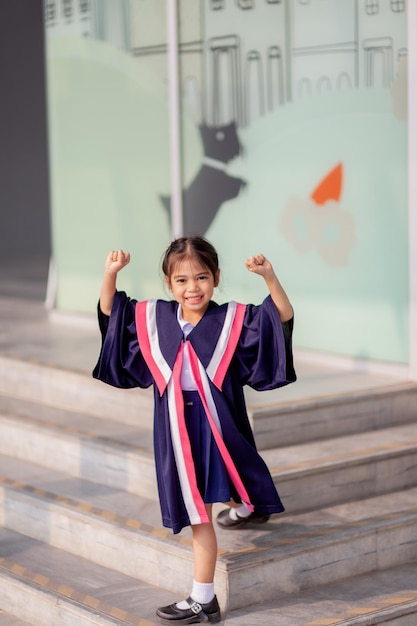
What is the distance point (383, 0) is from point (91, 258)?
2538 mm

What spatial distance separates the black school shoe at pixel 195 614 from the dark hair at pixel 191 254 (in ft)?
3.32

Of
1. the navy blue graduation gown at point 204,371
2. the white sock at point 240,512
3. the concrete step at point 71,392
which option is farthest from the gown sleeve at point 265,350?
the concrete step at point 71,392

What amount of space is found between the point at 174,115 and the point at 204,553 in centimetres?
328

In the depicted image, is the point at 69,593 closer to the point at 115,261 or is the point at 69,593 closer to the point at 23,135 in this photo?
the point at 115,261

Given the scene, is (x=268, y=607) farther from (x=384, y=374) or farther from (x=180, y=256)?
(x=384, y=374)

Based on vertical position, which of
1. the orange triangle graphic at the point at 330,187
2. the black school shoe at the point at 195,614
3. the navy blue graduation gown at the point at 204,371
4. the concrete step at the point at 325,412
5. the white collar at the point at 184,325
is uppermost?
the orange triangle graphic at the point at 330,187

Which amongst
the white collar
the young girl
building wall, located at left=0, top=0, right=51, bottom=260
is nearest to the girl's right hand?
the young girl

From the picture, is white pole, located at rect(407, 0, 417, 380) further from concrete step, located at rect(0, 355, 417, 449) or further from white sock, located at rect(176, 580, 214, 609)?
white sock, located at rect(176, 580, 214, 609)

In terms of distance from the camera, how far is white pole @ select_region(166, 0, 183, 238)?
645 cm

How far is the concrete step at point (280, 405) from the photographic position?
15.9 feet

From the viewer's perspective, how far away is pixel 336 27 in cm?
562

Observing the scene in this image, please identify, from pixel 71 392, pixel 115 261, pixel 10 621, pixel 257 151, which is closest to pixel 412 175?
pixel 257 151

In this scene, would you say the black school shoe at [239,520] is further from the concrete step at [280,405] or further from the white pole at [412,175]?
the white pole at [412,175]

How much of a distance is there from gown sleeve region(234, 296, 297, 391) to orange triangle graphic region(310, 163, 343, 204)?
1.98 meters
